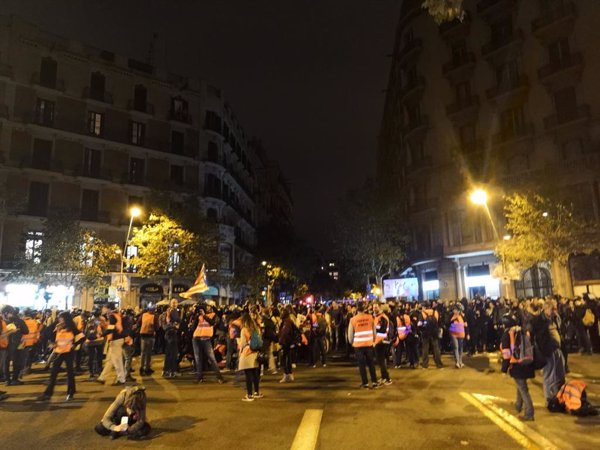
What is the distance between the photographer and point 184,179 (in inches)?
1674

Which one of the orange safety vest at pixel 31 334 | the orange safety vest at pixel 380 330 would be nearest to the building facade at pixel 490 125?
the orange safety vest at pixel 380 330

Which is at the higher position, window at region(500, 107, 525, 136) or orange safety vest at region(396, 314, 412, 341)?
window at region(500, 107, 525, 136)

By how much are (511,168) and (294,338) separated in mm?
25917

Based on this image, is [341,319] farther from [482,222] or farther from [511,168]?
[511,168]

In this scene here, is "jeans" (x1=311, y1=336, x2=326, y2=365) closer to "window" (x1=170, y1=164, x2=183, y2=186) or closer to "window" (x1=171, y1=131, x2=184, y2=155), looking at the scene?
"window" (x1=170, y1=164, x2=183, y2=186)

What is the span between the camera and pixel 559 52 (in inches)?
1212

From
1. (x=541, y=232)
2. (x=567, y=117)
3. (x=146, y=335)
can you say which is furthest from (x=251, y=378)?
(x=567, y=117)

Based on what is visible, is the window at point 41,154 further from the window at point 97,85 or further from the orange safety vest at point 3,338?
the orange safety vest at point 3,338

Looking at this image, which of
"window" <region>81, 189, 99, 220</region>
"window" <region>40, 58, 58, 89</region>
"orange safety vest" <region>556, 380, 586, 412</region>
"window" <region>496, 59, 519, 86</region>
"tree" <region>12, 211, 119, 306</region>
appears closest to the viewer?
"orange safety vest" <region>556, 380, 586, 412</region>

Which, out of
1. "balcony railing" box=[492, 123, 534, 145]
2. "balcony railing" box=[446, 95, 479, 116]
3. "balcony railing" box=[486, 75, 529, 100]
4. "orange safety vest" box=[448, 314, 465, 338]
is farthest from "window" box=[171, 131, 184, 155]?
"orange safety vest" box=[448, 314, 465, 338]

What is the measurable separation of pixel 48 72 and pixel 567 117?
123ft

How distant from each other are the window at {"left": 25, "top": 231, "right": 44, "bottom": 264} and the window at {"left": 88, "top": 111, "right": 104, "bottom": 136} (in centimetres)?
965

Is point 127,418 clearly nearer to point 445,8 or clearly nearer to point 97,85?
point 445,8

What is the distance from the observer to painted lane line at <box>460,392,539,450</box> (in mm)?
6419
